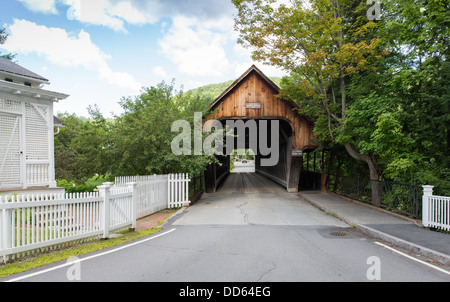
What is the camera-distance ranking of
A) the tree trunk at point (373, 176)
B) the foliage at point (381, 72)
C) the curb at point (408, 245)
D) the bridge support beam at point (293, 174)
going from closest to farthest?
the curb at point (408, 245), the foliage at point (381, 72), the tree trunk at point (373, 176), the bridge support beam at point (293, 174)

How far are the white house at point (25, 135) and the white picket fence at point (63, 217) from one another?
137 inches

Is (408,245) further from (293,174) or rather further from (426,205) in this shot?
(293,174)

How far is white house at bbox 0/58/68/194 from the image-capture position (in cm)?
1075

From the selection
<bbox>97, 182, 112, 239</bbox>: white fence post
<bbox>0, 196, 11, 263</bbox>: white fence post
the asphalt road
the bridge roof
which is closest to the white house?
<bbox>97, 182, 112, 239</bbox>: white fence post

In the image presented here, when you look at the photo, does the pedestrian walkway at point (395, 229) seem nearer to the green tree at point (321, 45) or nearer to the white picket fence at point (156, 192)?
the green tree at point (321, 45)

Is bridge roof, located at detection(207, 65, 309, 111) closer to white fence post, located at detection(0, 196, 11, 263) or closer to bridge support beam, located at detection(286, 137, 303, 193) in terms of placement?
bridge support beam, located at detection(286, 137, 303, 193)

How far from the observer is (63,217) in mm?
6391

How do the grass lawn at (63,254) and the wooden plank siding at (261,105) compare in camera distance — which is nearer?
the grass lawn at (63,254)

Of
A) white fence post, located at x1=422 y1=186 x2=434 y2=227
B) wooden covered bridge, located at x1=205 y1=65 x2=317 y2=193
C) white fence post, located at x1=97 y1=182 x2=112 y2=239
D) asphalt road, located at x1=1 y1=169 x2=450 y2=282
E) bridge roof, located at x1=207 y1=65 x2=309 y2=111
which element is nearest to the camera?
asphalt road, located at x1=1 y1=169 x2=450 y2=282

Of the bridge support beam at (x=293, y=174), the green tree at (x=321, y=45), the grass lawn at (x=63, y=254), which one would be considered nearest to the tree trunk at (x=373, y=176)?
the green tree at (x=321, y=45)

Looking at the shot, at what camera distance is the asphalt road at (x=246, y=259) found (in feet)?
15.4

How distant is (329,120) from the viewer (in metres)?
15.2

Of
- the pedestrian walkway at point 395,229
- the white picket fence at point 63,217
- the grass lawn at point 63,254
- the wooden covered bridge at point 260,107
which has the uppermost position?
the wooden covered bridge at point 260,107

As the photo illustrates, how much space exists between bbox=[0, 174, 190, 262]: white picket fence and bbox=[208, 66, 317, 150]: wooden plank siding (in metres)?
9.70
